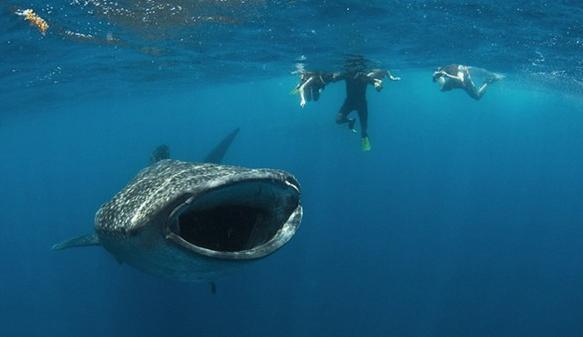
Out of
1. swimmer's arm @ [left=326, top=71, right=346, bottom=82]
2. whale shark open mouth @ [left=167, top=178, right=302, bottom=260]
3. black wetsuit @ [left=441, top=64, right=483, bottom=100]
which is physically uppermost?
whale shark open mouth @ [left=167, top=178, right=302, bottom=260]

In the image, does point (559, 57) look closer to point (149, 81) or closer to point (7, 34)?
point (7, 34)

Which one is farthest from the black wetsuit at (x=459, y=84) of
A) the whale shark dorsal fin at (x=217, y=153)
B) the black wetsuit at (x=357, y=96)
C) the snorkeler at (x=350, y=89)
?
the whale shark dorsal fin at (x=217, y=153)

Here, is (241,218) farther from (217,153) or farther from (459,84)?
(459,84)

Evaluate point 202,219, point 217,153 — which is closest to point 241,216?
point 202,219

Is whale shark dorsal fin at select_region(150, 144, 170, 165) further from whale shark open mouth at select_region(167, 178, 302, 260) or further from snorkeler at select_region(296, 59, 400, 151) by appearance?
snorkeler at select_region(296, 59, 400, 151)

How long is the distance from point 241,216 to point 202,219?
480mm

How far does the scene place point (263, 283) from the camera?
2202 centimetres

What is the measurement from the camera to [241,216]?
13.9 ft

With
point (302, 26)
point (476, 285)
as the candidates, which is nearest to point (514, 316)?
point (476, 285)

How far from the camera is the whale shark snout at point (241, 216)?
320 cm

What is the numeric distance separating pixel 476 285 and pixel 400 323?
689cm

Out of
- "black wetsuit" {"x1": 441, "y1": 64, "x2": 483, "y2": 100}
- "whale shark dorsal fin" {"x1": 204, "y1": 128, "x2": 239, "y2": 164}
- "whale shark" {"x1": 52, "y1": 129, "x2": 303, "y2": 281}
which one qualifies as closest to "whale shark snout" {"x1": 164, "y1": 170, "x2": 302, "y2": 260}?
"whale shark" {"x1": 52, "y1": 129, "x2": 303, "y2": 281}

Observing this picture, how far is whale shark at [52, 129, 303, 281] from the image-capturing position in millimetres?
3219

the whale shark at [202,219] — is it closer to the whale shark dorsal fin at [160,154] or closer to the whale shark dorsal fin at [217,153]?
the whale shark dorsal fin at [160,154]
